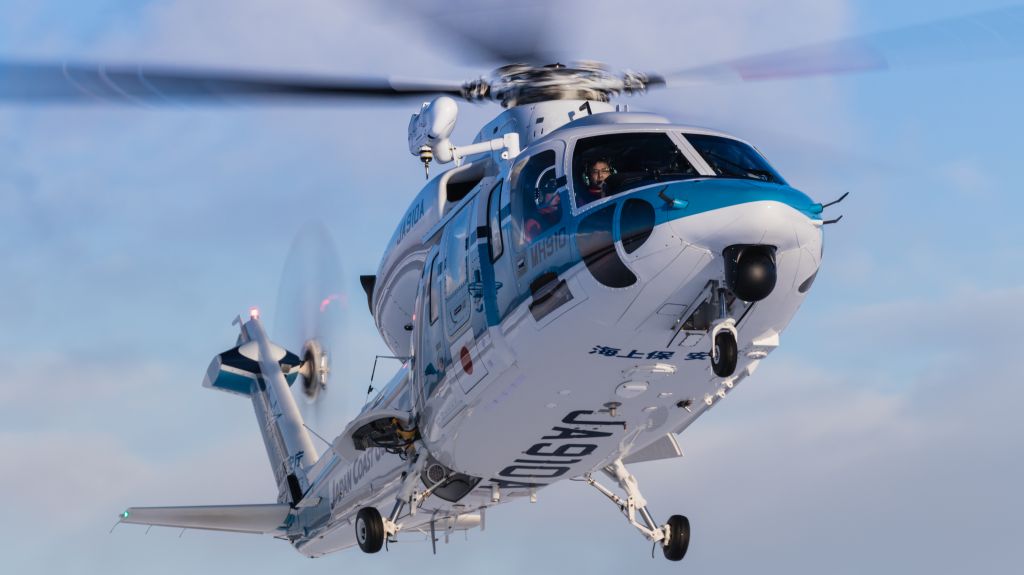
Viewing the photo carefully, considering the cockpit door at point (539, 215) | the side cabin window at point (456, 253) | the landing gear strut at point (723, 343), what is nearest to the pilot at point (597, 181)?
the cockpit door at point (539, 215)

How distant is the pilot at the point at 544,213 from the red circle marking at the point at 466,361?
1.85 meters

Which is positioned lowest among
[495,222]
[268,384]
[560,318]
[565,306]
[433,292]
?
[268,384]

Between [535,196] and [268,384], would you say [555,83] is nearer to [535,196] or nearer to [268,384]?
[535,196]

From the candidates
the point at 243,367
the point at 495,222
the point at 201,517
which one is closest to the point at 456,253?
the point at 495,222

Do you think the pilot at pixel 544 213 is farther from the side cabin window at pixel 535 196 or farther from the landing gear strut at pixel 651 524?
the landing gear strut at pixel 651 524

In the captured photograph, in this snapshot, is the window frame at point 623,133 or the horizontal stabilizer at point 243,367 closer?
the window frame at point 623,133

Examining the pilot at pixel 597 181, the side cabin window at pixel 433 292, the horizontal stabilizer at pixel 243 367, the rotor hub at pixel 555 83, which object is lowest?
the horizontal stabilizer at pixel 243 367

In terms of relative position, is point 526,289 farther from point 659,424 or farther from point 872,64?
point 872,64

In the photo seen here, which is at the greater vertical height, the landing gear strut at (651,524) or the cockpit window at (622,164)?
the cockpit window at (622,164)

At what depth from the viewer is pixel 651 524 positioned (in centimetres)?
1853

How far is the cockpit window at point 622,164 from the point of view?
13.7 meters

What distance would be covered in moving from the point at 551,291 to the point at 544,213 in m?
0.77

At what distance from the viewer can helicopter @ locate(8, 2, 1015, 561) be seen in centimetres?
1341

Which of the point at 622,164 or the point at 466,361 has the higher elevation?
the point at 622,164
